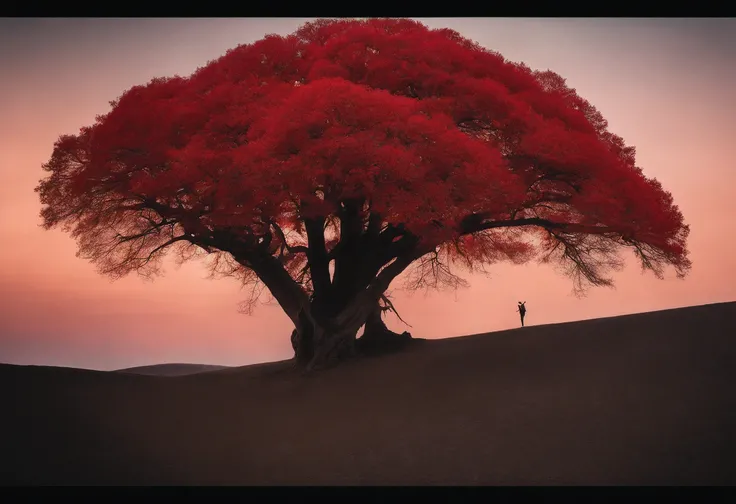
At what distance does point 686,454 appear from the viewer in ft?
31.0

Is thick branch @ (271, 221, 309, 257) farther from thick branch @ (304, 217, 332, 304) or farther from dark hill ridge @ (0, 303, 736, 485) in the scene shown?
dark hill ridge @ (0, 303, 736, 485)

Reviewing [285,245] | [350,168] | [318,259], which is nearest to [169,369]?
[285,245]

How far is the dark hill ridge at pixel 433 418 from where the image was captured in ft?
32.1

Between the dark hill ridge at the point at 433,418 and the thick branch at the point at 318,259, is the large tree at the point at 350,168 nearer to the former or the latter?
the thick branch at the point at 318,259

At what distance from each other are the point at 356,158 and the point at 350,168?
0.96 ft

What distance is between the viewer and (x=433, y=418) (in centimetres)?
1166

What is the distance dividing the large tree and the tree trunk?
9cm

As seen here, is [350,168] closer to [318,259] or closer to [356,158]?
[356,158]

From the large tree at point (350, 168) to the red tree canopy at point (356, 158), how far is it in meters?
0.04

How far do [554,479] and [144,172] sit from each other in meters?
9.99

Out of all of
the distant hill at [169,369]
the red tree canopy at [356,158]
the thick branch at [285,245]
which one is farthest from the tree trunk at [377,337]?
the distant hill at [169,369]

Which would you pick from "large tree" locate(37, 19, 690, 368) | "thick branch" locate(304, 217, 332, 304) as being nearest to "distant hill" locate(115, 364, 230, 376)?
"large tree" locate(37, 19, 690, 368)

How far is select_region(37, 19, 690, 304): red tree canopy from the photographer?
42.0 feet


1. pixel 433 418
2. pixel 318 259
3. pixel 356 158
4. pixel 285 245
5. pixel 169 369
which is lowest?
pixel 433 418
